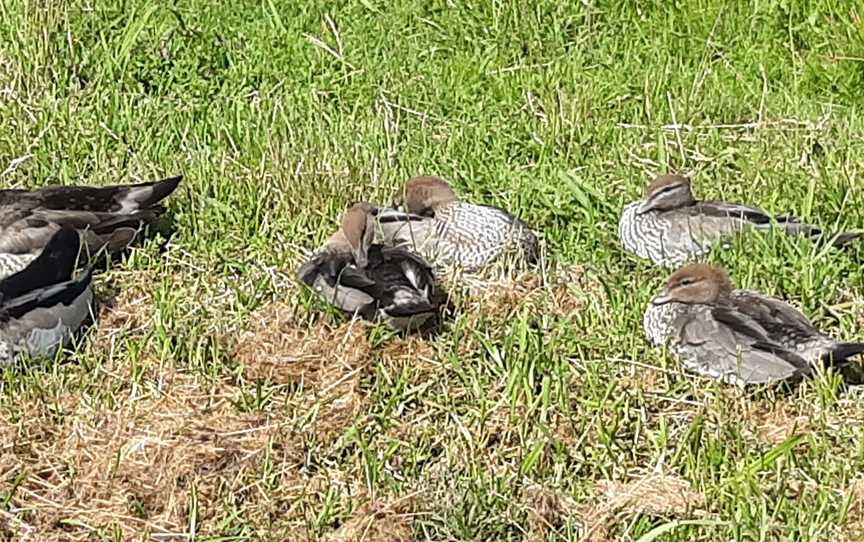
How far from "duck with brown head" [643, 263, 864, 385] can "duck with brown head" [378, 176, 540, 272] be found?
88 cm

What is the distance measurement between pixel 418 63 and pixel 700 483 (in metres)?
4.26

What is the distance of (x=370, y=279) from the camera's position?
21.2 feet

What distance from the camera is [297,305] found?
6707 mm

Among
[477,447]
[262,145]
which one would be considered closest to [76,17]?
[262,145]

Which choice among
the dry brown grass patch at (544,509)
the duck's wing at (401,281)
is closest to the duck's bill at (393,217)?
the duck's wing at (401,281)

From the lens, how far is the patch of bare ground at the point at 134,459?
17.7 feet

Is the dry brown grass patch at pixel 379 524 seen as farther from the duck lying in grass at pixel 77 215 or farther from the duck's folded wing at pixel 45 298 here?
the duck lying in grass at pixel 77 215

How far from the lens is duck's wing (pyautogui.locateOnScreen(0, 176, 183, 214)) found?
7262 mm

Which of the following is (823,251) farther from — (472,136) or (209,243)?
(209,243)

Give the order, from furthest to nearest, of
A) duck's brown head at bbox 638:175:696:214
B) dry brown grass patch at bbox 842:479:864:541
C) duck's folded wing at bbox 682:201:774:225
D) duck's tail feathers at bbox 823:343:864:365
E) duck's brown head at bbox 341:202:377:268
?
1. duck's brown head at bbox 638:175:696:214
2. duck's folded wing at bbox 682:201:774:225
3. duck's brown head at bbox 341:202:377:268
4. duck's tail feathers at bbox 823:343:864:365
5. dry brown grass patch at bbox 842:479:864:541

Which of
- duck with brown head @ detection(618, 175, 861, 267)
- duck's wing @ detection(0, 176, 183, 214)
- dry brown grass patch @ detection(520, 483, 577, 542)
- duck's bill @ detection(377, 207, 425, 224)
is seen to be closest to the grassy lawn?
dry brown grass patch @ detection(520, 483, 577, 542)

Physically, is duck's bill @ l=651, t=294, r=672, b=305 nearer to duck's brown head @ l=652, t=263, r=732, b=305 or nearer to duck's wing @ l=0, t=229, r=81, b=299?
duck's brown head @ l=652, t=263, r=732, b=305

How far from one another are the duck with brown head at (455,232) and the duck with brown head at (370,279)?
410mm

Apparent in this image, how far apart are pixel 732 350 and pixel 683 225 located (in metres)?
1.13
